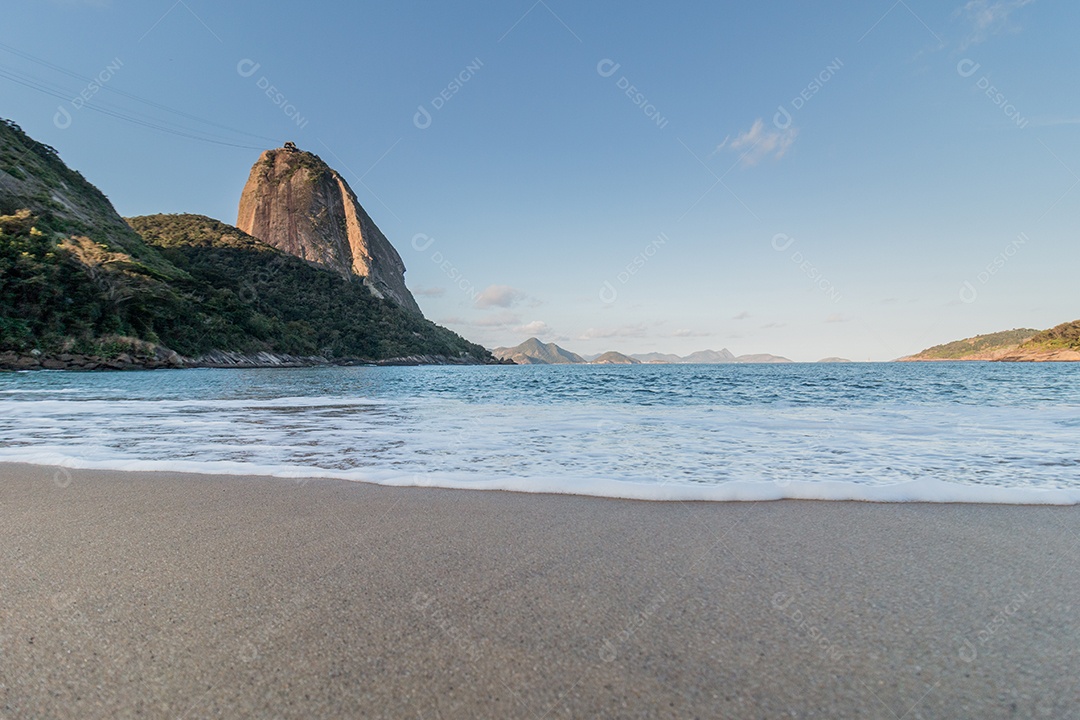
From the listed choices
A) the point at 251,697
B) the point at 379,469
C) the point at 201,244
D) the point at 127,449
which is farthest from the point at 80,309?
the point at 201,244

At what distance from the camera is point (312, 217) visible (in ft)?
434

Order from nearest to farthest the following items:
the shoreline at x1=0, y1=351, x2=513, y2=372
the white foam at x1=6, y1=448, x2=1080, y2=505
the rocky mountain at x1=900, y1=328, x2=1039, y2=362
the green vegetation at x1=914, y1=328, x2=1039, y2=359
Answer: the white foam at x1=6, y1=448, x2=1080, y2=505, the shoreline at x1=0, y1=351, x2=513, y2=372, the rocky mountain at x1=900, y1=328, x2=1039, y2=362, the green vegetation at x1=914, y1=328, x2=1039, y2=359

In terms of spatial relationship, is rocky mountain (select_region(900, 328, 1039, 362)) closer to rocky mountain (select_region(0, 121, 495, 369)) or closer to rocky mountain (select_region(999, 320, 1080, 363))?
rocky mountain (select_region(999, 320, 1080, 363))

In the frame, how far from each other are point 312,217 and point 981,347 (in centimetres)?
18494

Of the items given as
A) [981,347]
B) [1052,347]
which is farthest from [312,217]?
[981,347]

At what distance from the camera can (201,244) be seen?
316ft

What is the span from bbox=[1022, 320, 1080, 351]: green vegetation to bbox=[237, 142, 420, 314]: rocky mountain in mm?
138639

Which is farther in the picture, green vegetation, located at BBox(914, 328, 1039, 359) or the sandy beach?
green vegetation, located at BBox(914, 328, 1039, 359)

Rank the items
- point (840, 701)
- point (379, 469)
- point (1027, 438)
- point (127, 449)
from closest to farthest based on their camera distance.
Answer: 1. point (840, 701)
2. point (379, 469)
3. point (127, 449)
4. point (1027, 438)

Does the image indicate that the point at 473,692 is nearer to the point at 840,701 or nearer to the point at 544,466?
the point at 840,701

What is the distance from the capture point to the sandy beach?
1.29 m

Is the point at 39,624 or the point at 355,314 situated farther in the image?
the point at 355,314

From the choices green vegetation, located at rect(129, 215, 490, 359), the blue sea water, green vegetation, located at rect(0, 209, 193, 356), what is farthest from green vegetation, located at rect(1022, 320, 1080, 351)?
green vegetation, located at rect(0, 209, 193, 356)

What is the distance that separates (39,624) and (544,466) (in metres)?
3.41
